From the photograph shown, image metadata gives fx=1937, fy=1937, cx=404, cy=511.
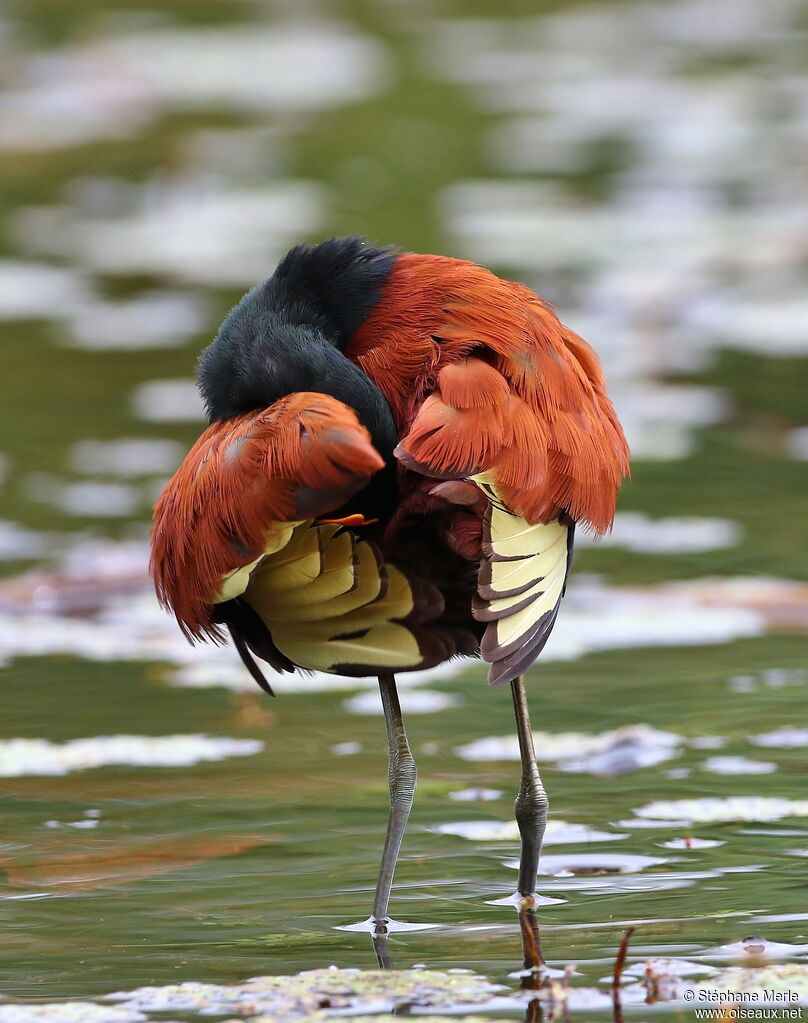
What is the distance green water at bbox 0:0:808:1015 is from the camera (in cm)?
349

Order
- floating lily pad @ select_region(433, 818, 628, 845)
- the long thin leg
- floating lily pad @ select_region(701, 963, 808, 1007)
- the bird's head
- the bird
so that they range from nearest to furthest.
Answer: floating lily pad @ select_region(701, 963, 808, 1007) → the bird → the bird's head → the long thin leg → floating lily pad @ select_region(433, 818, 628, 845)

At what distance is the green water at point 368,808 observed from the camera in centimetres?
349

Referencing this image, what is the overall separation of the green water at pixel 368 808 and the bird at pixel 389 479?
226 millimetres

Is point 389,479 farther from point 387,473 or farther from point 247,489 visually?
point 247,489

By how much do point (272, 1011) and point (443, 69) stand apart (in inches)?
502

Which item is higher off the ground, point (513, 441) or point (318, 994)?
point (513, 441)

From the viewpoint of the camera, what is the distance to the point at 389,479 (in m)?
3.44

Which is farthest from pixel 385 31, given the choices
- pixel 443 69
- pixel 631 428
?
pixel 631 428

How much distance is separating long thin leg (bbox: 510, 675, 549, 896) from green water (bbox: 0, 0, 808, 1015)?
8 centimetres

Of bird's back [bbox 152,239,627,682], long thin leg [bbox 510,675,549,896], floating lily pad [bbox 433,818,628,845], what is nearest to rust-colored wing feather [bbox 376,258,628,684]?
bird's back [bbox 152,239,627,682]

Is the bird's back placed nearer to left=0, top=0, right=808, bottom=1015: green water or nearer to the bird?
the bird

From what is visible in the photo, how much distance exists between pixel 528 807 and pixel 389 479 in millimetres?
807

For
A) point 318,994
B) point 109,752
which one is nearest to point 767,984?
point 318,994

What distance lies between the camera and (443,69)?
15.1 meters
